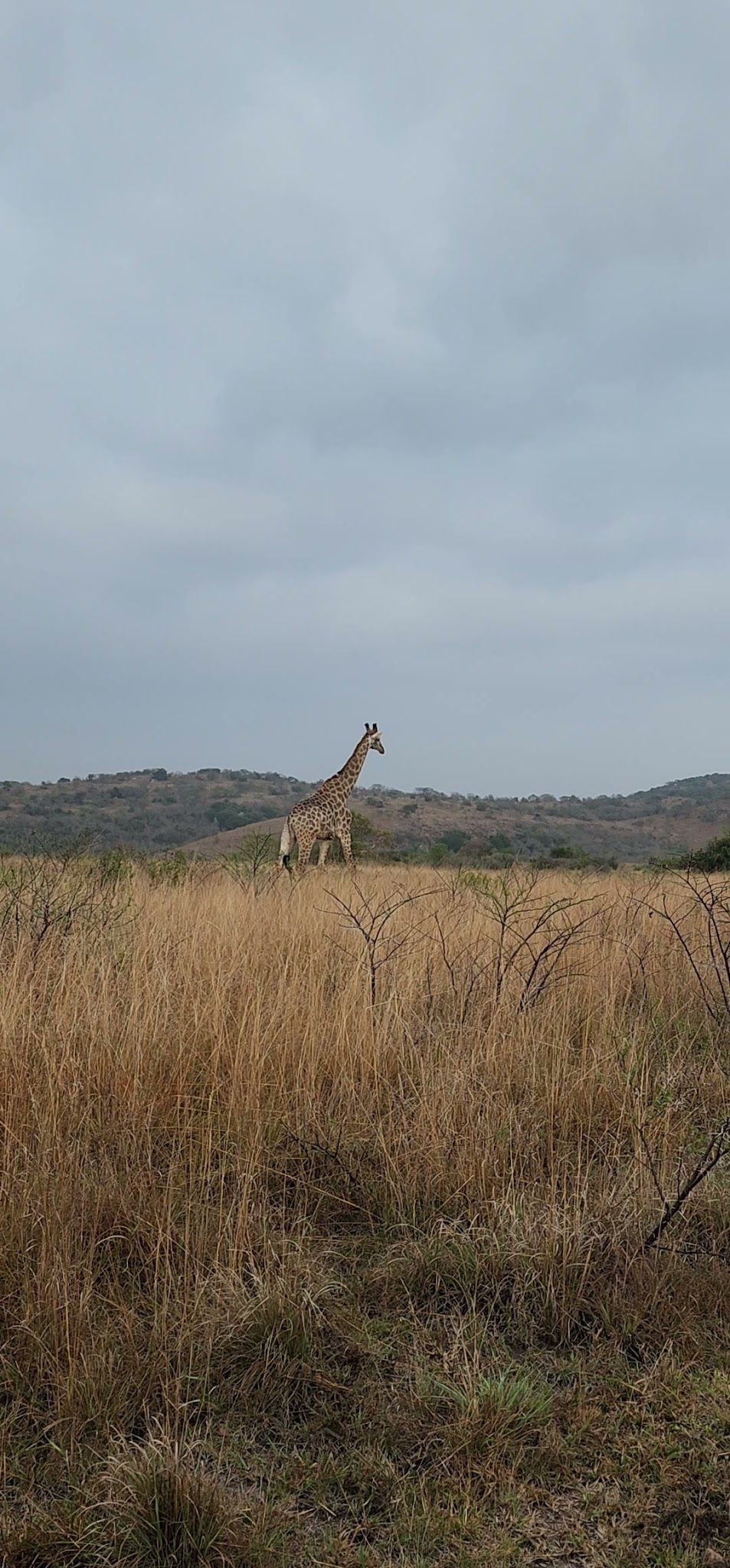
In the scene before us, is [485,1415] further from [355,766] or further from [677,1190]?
[355,766]

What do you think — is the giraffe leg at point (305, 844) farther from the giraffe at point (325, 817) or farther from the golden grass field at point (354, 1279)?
the golden grass field at point (354, 1279)

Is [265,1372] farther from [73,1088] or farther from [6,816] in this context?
[6,816]

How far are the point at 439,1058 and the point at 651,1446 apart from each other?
1.86 metres

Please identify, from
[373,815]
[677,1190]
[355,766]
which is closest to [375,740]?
[355,766]

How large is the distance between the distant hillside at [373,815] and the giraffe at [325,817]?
1164 cm

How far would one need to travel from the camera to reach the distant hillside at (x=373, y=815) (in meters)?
35.0

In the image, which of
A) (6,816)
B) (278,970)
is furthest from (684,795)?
(278,970)

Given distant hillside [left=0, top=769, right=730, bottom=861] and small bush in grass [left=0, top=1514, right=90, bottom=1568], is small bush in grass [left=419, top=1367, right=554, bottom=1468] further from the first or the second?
distant hillside [left=0, top=769, right=730, bottom=861]

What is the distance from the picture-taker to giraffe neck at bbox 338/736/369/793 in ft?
46.3

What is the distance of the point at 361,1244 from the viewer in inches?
103

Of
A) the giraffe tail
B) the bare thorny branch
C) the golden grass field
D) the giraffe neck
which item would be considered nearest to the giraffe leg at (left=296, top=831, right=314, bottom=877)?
the giraffe tail

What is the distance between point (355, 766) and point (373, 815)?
1116 inches

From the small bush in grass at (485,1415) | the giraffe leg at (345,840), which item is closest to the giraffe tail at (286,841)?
the giraffe leg at (345,840)

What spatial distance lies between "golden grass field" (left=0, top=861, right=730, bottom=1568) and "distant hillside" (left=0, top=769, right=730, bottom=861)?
71.2 feet
